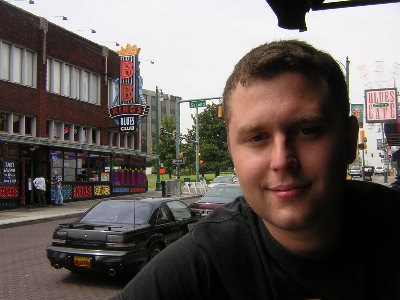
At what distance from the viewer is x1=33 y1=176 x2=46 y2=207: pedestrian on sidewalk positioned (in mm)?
23172

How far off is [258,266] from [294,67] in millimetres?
587

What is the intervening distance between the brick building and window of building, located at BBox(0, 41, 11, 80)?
0.05 m

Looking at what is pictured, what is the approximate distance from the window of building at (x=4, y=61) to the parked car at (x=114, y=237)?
1669 centimetres

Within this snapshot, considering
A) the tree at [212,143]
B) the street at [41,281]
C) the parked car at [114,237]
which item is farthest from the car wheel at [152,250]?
the tree at [212,143]

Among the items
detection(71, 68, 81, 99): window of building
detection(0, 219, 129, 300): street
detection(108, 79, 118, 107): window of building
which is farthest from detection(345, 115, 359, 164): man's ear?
detection(108, 79, 118, 107): window of building

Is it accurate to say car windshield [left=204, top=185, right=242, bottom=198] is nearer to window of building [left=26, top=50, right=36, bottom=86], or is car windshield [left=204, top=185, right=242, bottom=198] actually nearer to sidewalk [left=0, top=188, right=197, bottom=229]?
sidewalk [left=0, top=188, right=197, bottom=229]

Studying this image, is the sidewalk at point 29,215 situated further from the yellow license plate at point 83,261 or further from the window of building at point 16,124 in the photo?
the yellow license plate at point 83,261

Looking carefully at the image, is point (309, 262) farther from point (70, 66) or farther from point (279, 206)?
point (70, 66)

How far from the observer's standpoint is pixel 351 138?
1.48 m

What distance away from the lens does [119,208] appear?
30.8 feet

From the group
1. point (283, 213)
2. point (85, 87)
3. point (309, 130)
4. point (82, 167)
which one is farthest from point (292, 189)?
point (85, 87)

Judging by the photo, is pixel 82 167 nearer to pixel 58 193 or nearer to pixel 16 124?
pixel 58 193

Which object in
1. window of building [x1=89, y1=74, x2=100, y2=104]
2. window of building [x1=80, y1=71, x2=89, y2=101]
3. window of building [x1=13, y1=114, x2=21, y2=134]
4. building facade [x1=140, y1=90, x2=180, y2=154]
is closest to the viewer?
window of building [x1=13, y1=114, x2=21, y2=134]

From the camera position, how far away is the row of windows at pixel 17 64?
930 inches
